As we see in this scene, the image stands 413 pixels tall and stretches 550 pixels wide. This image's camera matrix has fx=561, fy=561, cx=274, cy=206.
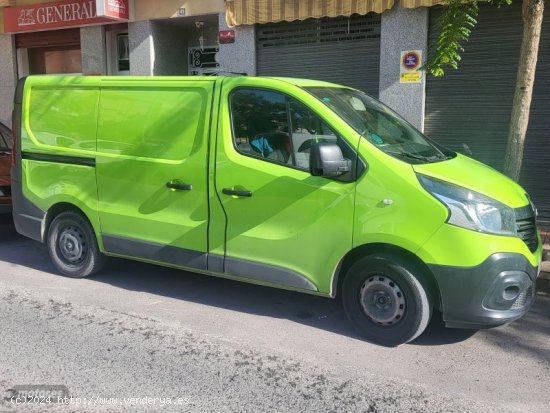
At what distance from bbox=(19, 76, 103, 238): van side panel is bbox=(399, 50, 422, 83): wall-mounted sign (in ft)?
17.4

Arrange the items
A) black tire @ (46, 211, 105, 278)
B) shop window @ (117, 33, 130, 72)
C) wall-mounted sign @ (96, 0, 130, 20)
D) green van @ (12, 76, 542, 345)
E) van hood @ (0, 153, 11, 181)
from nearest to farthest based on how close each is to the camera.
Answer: green van @ (12, 76, 542, 345), black tire @ (46, 211, 105, 278), van hood @ (0, 153, 11, 181), wall-mounted sign @ (96, 0, 130, 20), shop window @ (117, 33, 130, 72)

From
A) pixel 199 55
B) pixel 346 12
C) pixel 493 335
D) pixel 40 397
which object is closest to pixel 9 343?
pixel 40 397

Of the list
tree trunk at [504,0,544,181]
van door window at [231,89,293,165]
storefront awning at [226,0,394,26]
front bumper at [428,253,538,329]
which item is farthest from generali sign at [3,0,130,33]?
front bumper at [428,253,538,329]

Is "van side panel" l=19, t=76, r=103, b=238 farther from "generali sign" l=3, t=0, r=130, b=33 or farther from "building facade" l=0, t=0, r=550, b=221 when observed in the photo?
"generali sign" l=3, t=0, r=130, b=33

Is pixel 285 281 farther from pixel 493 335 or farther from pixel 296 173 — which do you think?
pixel 493 335

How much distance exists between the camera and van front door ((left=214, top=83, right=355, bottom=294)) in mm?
4254

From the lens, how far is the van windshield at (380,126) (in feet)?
14.2

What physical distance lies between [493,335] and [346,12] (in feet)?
20.2

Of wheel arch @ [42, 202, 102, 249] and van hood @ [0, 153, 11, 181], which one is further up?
van hood @ [0, 153, 11, 181]

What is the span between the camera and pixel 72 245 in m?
5.84

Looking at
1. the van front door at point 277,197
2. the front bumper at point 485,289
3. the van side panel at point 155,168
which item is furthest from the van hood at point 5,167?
the front bumper at point 485,289

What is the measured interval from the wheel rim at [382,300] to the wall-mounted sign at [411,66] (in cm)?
558

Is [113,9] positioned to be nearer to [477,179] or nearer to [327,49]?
[327,49]

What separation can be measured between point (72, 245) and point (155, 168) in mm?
1502
